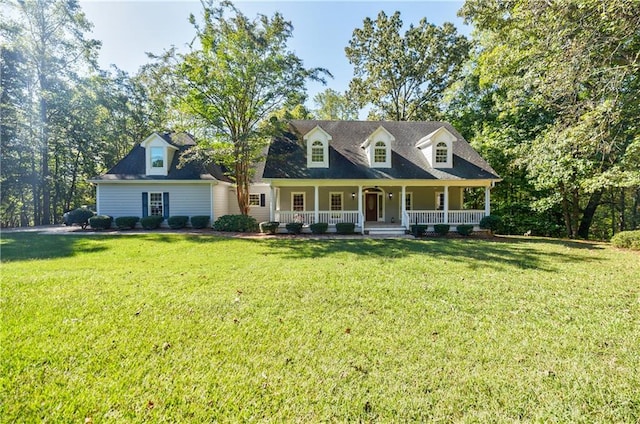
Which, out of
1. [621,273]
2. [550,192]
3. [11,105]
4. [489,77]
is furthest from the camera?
[11,105]

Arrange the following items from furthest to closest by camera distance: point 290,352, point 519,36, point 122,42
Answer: point 122,42 < point 519,36 < point 290,352

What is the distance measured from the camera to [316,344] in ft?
11.8

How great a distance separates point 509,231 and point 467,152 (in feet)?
21.2

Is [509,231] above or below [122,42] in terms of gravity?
below

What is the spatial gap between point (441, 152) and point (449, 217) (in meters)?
3.89

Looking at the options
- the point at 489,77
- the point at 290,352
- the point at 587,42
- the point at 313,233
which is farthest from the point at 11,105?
the point at 587,42

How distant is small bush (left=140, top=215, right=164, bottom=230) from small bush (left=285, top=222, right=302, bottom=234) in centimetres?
784

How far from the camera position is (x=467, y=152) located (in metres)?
17.2

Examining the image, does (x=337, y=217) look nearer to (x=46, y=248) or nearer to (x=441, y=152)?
(x=441, y=152)

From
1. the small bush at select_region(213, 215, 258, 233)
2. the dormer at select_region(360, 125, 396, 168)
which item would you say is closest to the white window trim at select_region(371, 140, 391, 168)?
the dormer at select_region(360, 125, 396, 168)

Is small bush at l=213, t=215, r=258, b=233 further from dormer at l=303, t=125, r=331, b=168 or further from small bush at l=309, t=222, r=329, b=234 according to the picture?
dormer at l=303, t=125, r=331, b=168

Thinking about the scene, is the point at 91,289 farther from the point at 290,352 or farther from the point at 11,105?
the point at 11,105

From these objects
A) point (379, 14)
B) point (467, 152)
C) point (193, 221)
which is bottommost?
point (193, 221)

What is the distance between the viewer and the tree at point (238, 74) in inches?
541
